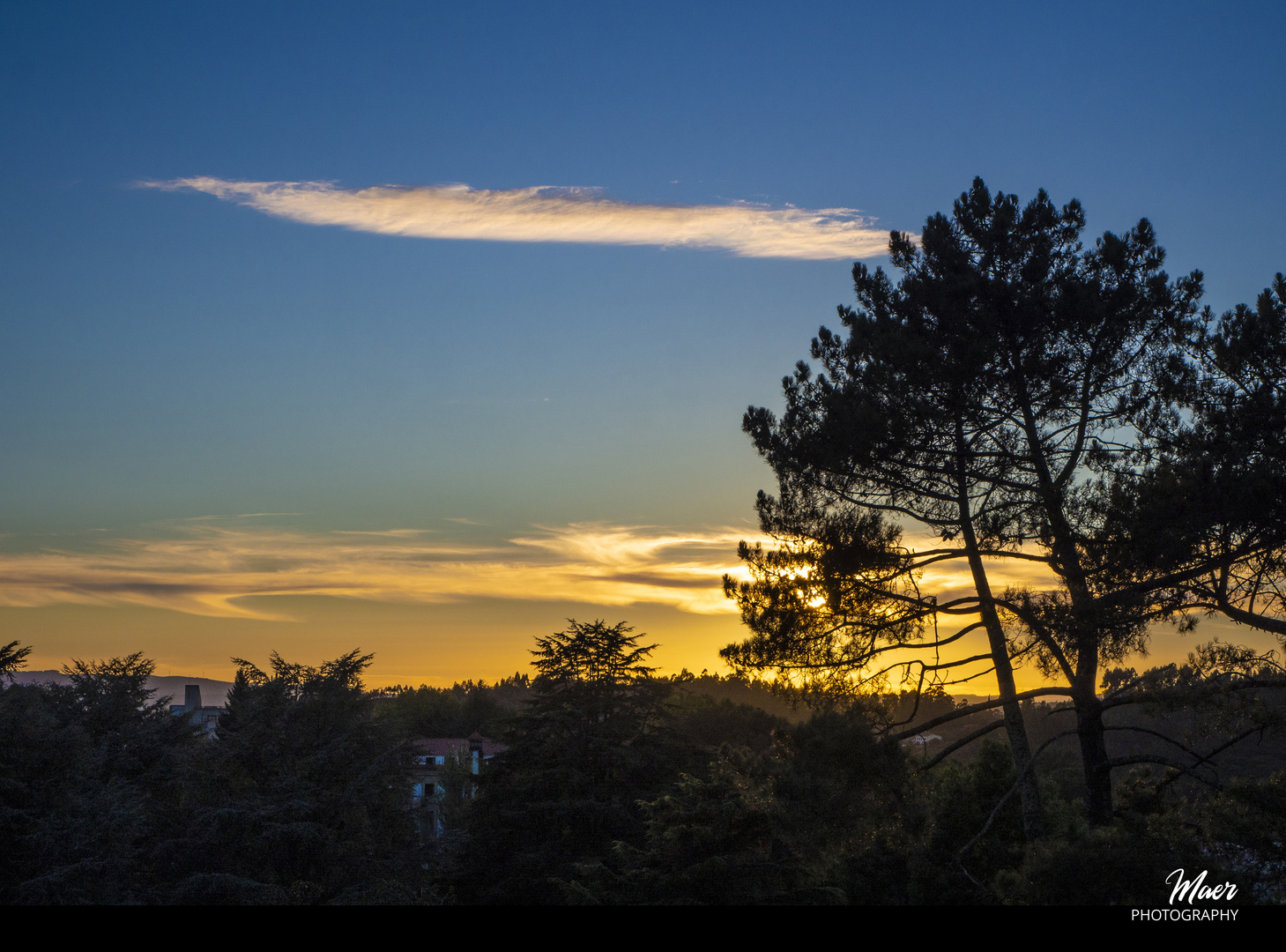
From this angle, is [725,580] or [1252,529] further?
[725,580]

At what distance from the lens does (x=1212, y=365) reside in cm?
1244

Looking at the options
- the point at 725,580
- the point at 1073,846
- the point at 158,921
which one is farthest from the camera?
the point at 725,580

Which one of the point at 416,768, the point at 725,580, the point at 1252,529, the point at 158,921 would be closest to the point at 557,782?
the point at 416,768

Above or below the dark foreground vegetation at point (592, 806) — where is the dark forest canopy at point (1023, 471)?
above

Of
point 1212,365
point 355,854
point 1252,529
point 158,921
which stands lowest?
point 355,854

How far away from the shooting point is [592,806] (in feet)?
92.1

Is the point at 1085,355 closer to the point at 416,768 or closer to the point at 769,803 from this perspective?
the point at 769,803

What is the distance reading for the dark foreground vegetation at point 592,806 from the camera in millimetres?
12438

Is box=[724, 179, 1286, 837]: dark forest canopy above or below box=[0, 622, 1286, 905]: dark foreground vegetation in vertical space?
above

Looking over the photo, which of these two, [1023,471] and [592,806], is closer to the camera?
[1023,471]

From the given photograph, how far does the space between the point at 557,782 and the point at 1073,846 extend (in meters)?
20.5

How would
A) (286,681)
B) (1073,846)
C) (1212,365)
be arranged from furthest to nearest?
(286,681), (1212,365), (1073,846)

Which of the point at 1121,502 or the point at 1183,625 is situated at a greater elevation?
the point at 1121,502

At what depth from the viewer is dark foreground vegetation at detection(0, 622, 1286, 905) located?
40.8 feet
